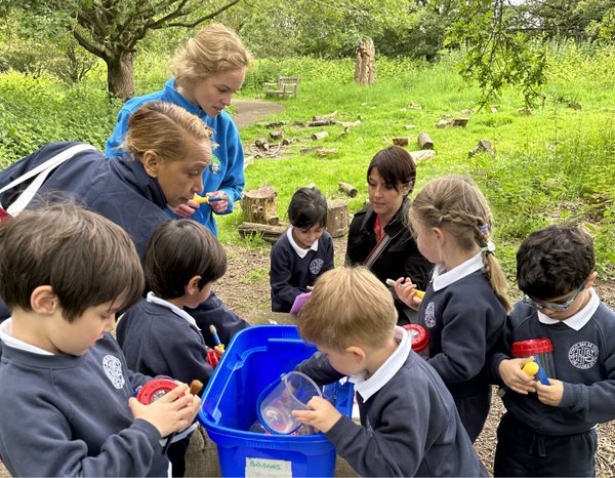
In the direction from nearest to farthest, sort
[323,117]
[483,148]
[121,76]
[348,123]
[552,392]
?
1. [552,392]
2. [483,148]
3. [121,76]
4. [348,123]
5. [323,117]

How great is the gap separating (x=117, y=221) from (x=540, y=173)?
5.84 metres

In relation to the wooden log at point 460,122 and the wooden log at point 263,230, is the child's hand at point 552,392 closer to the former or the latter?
the wooden log at point 263,230

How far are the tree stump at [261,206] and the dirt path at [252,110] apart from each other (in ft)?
23.9

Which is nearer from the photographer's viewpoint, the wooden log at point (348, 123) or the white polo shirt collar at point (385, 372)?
the white polo shirt collar at point (385, 372)

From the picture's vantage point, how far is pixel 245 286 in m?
5.05

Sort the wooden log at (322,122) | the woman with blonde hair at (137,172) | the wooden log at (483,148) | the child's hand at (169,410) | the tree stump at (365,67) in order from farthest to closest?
1. the tree stump at (365,67)
2. the wooden log at (322,122)
3. the wooden log at (483,148)
4. the woman with blonde hair at (137,172)
5. the child's hand at (169,410)

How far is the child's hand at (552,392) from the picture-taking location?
70.6 inches

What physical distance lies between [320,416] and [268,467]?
23 cm

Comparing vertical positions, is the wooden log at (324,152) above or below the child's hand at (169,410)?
below

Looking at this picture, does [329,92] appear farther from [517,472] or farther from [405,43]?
[517,472]

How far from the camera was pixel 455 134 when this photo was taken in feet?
34.3

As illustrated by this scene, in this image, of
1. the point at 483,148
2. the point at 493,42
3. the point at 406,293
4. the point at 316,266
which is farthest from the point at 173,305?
the point at 483,148

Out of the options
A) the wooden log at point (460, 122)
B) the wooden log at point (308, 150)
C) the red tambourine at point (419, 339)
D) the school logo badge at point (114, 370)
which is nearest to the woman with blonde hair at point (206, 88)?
the school logo badge at point (114, 370)

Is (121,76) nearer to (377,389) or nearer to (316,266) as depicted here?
(316,266)
